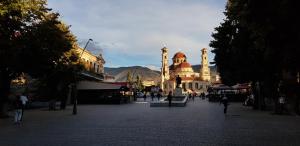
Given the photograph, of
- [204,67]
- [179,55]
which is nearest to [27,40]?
[179,55]

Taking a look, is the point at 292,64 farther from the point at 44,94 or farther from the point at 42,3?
the point at 44,94

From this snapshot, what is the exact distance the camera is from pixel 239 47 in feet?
110

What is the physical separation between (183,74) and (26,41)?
143m

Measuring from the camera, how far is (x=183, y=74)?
166m

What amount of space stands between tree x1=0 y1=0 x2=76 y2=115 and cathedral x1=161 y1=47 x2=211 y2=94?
137871 millimetres

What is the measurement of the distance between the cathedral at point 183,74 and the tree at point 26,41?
452ft

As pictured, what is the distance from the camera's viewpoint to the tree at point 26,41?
2394 cm

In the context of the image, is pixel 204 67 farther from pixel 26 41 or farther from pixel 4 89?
pixel 26 41

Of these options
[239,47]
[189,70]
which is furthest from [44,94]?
[189,70]

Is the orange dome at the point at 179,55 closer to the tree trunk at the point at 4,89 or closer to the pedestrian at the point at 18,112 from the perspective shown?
the tree trunk at the point at 4,89

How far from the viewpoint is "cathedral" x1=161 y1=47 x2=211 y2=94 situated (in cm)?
16712

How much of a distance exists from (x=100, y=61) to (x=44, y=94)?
51884mm

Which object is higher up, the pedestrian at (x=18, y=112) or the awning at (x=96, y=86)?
the awning at (x=96, y=86)

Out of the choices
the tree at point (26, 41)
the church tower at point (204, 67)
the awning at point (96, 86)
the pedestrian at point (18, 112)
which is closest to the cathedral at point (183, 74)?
the church tower at point (204, 67)
